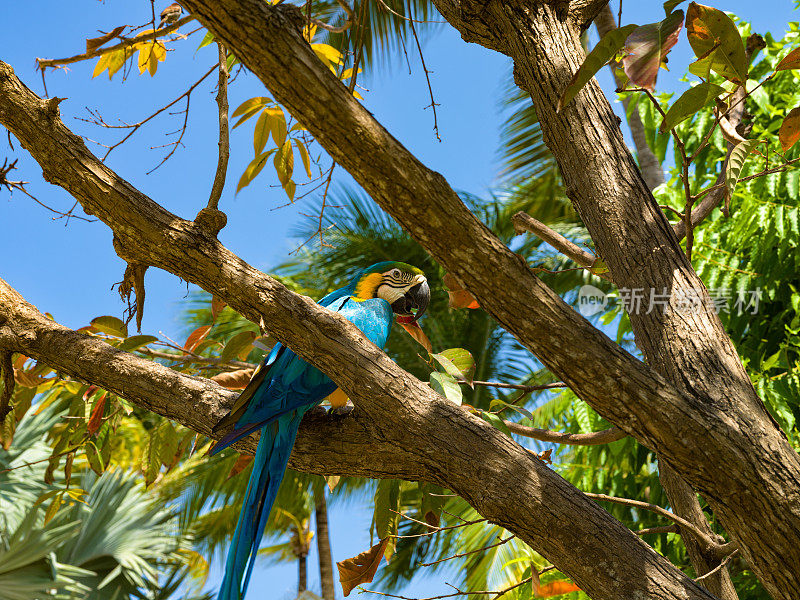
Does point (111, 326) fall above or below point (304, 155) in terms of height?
below

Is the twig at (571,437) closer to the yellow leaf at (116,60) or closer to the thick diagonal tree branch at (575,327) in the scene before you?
the thick diagonal tree branch at (575,327)

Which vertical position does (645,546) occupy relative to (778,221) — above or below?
below

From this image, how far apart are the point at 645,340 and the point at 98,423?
1.25 metres

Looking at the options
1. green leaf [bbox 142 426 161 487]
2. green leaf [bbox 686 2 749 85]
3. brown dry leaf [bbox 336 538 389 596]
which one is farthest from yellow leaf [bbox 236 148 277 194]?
green leaf [bbox 686 2 749 85]

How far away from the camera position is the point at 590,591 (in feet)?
3.46

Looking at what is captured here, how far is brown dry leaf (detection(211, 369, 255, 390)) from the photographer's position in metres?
1.59

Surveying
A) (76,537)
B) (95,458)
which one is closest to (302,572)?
(76,537)

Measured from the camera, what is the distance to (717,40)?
87cm

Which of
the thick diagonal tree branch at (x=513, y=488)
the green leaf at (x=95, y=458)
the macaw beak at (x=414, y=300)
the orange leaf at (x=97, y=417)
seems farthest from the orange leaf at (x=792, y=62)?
the green leaf at (x=95, y=458)

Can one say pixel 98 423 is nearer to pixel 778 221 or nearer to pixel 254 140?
pixel 254 140

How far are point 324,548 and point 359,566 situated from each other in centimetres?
601

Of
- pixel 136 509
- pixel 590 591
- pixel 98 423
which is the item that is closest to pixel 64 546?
pixel 136 509

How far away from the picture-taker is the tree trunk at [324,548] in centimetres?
638

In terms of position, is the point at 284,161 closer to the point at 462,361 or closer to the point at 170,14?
the point at 170,14
